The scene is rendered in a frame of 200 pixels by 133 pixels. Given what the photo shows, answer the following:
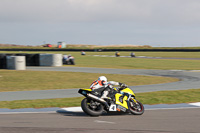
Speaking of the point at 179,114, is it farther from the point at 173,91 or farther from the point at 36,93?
the point at 36,93

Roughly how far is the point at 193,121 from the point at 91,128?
2.63 meters

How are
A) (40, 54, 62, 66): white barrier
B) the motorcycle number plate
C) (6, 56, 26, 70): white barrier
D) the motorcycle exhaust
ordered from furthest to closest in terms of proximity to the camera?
(40, 54, 62, 66): white barrier < (6, 56, 26, 70): white barrier < the motorcycle number plate < the motorcycle exhaust

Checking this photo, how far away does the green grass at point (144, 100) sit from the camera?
10.2 meters

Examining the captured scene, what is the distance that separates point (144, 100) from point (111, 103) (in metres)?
3.13

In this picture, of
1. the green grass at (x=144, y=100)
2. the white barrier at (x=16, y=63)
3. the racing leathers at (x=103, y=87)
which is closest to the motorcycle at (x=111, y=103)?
the racing leathers at (x=103, y=87)

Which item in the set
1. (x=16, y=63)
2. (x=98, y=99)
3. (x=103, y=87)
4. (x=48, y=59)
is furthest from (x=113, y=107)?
(x=48, y=59)

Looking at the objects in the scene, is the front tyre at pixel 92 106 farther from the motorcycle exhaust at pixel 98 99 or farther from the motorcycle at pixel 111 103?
the motorcycle exhaust at pixel 98 99

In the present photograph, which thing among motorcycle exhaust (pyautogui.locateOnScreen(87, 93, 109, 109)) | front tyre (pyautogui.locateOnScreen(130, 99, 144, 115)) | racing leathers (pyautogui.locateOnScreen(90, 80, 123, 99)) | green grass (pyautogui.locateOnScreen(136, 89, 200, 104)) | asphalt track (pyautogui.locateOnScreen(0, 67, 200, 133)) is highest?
racing leathers (pyautogui.locateOnScreen(90, 80, 123, 99))

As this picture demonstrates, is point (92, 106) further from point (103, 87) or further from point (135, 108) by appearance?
point (135, 108)

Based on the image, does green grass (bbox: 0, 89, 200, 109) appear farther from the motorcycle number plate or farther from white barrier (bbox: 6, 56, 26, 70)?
white barrier (bbox: 6, 56, 26, 70)

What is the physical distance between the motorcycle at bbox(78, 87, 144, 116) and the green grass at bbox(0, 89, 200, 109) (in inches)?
83.0

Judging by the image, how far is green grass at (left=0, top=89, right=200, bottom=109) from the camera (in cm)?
1025

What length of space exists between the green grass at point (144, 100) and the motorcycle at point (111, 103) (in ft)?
6.92

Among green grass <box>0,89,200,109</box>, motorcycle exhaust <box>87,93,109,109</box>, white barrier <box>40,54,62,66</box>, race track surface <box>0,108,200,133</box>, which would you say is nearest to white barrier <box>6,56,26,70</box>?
white barrier <box>40,54,62,66</box>
